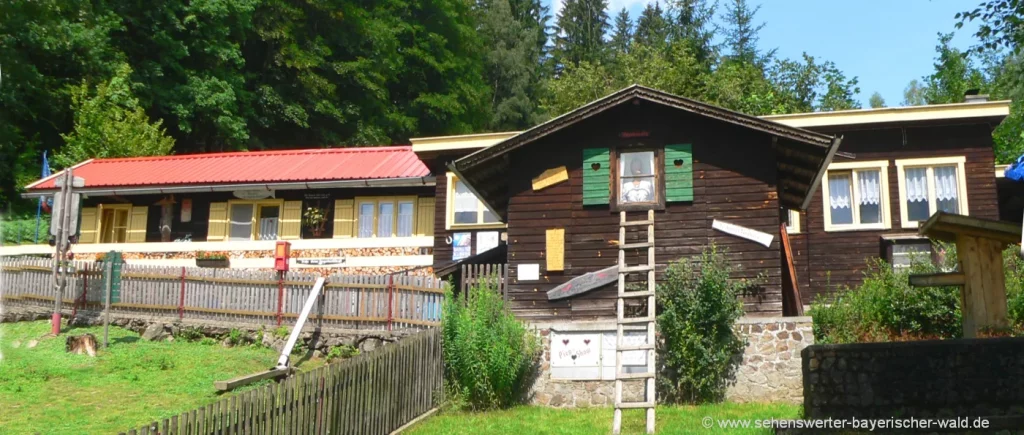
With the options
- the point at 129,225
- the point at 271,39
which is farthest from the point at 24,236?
the point at 271,39

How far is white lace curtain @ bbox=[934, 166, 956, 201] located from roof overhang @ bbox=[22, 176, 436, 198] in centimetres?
1366

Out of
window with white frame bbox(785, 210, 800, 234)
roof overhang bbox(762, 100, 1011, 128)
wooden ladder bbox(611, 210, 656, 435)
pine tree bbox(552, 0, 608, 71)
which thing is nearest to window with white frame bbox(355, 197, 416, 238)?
window with white frame bbox(785, 210, 800, 234)

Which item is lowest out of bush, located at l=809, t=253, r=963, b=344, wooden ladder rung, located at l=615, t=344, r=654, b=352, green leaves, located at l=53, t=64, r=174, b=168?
wooden ladder rung, located at l=615, t=344, r=654, b=352

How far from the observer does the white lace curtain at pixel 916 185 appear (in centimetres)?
2405

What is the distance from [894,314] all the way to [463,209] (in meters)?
12.5

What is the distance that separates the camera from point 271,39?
47.4 meters

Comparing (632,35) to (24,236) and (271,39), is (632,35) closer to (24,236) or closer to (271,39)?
(271,39)

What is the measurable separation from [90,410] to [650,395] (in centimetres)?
885

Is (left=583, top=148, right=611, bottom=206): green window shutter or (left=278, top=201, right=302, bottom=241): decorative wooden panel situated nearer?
(left=583, top=148, right=611, bottom=206): green window shutter

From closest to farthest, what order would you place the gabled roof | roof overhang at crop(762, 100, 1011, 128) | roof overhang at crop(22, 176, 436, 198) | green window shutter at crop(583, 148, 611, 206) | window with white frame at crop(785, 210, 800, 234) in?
the gabled roof < green window shutter at crop(583, 148, 611, 206) < roof overhang at crop(762, 100, 1011, 128) < window with white frame at crop(785, 210, 800, 234) < roof overhang at crop(22, 176, 436, 198)

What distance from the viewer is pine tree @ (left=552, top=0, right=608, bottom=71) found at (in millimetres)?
67875

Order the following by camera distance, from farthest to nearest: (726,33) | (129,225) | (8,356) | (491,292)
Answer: (726,33) < (129,225) < (8,356) < (491,292)

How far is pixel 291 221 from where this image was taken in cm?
3030

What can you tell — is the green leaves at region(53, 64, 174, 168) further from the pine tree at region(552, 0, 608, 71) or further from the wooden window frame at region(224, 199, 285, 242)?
the pine tree at region(552, 0, 608, 71)
